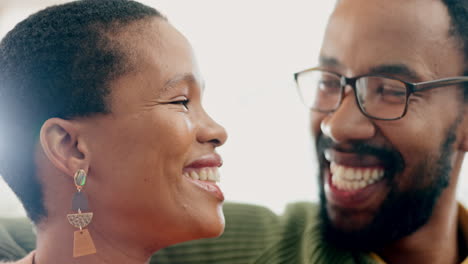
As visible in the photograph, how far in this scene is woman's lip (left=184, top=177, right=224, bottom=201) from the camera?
106cm

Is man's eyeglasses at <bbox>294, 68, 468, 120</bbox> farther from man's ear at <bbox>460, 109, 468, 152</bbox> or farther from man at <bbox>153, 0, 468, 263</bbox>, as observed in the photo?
man's ear at <bbox>460, 109, 468, 152</bbox>

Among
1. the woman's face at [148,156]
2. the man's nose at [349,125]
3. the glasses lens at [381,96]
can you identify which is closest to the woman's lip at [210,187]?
the woman's face at [148,156]

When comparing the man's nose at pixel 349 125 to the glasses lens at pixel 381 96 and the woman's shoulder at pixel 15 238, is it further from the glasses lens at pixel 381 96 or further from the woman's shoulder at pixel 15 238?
the woman's shoulder at pixel 15 238

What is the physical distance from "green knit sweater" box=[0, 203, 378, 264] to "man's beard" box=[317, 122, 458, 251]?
0.18 feet

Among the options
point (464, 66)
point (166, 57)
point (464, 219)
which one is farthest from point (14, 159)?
point (464, 219)

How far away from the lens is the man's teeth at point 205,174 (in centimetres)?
106

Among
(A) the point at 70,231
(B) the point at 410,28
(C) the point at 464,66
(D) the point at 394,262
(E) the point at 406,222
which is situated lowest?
(D) the point at 394,262

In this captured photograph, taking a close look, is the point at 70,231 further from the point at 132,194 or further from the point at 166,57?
the point at 166,57

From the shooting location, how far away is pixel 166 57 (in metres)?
1.06

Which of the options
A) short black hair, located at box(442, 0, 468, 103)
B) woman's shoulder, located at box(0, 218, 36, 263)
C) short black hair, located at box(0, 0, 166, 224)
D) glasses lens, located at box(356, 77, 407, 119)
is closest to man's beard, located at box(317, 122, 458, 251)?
glasses lens, located at box(356, 77, 407, 119)

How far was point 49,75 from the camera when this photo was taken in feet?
3.31

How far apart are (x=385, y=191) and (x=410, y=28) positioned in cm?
46

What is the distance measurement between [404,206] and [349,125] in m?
0.29

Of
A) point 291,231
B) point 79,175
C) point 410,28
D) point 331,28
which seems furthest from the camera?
point 291,231
